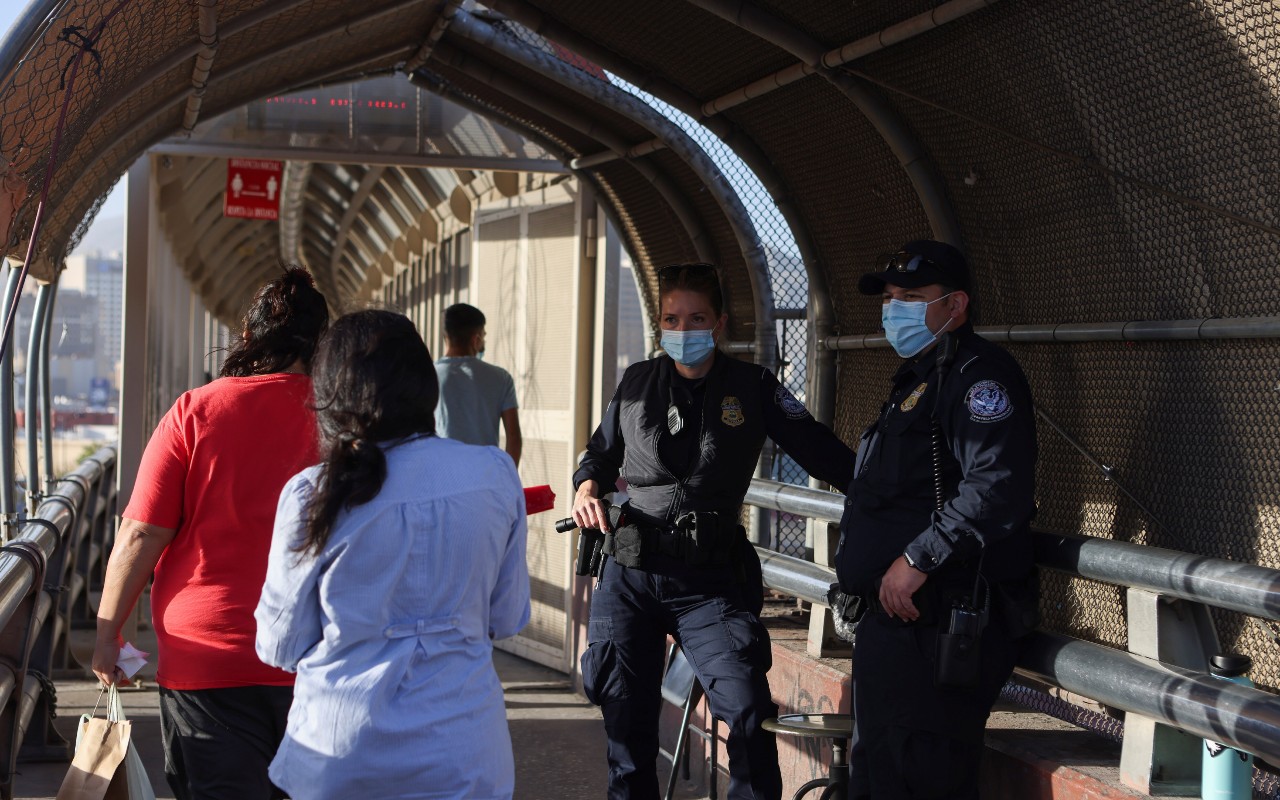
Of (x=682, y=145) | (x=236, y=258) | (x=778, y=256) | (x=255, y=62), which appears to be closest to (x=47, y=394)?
(x=255, y=62)

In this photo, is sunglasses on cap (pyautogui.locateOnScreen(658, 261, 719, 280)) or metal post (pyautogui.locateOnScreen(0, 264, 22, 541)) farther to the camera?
metal post (pyautogui.locateOnScreen(0, 264, 22, 541))

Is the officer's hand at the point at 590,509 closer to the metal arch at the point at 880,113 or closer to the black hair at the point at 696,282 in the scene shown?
the black hair at the point at 696,282

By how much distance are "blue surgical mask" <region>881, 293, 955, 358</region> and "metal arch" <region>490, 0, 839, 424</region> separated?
2380 millimetres

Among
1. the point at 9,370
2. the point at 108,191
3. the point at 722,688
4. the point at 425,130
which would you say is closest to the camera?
the point at 722,688

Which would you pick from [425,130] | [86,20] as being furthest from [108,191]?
[86,20]

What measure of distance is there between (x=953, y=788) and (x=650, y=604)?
1.18m

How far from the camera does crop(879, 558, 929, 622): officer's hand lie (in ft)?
11.0

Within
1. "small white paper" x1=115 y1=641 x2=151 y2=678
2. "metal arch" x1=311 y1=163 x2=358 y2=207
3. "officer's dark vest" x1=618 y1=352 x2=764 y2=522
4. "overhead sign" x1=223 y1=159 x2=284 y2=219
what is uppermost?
"metal arch" x1=311 y1=163 x2=358 y2=207

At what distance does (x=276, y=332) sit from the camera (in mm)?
3457

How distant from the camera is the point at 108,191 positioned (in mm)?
6367

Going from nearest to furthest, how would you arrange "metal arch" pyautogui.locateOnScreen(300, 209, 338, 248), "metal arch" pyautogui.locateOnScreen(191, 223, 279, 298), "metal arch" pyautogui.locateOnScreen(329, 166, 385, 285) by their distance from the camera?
"metal arch" pyautogui.locateOnScreen(329, 166, 385, 285), "metal arch" pyautogui.locateOnScreen(191, 223, 279, 298), "metal arch" pyautogui.locateOnScreen(300, 209, 338, 248)

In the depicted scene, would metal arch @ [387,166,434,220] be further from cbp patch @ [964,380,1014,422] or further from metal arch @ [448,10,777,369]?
cbp patch @ [964,380,1014,422]

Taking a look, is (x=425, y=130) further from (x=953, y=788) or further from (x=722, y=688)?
(x=953, y=788)

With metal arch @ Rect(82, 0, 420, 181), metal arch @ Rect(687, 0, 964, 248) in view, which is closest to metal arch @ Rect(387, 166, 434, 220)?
metal arch @ Rect(82, 0, 420, 181)
